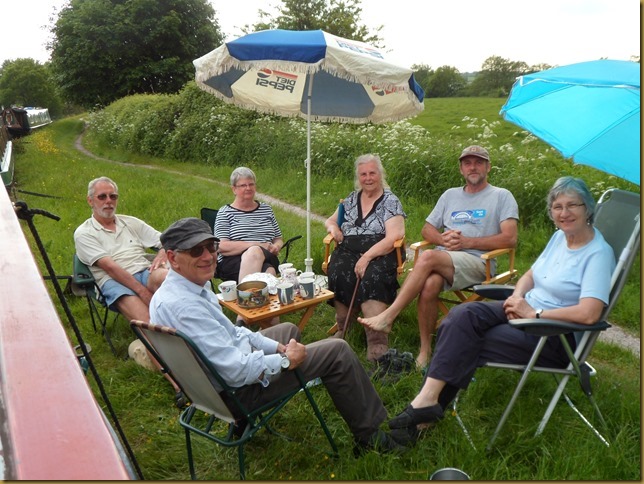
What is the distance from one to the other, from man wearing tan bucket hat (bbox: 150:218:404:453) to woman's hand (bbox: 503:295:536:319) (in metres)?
0.88

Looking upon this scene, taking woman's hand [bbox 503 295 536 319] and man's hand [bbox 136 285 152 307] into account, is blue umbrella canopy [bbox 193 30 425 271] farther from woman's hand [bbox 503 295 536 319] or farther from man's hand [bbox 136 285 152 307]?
woman's hand [bbox 503 295 536 319]

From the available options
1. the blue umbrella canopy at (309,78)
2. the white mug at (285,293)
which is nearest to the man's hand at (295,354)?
the white mug at (285,293)

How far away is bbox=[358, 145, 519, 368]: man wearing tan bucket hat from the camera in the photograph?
3.50m

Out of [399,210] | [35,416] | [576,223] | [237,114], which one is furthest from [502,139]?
[35,416]

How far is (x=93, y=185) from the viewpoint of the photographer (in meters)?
3.82

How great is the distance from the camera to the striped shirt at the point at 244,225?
436 cm

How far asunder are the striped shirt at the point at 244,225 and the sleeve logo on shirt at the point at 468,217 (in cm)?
158

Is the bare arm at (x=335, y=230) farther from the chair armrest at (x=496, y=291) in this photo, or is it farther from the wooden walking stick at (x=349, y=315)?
the chair armrest at (x=496, y=291)

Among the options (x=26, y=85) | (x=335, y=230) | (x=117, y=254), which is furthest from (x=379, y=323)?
(x=26, y=85)

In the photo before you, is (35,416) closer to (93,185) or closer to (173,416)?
(173,416)

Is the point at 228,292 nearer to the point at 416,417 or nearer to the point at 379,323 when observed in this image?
the point at 379,323

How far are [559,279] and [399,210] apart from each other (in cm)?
156

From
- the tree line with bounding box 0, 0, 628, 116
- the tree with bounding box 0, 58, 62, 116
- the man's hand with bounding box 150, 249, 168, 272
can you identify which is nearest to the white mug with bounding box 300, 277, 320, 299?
the man's hand with bounding box 150, 249, 168, 272

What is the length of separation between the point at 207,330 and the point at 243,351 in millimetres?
218
